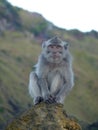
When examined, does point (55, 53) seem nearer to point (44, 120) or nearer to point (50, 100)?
point (50, 100)

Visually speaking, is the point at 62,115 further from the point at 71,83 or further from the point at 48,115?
the point at 71,83

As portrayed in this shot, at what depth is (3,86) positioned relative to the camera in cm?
18062

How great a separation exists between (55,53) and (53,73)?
904 mm

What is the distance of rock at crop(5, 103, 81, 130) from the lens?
1802 cm

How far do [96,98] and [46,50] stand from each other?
163588mm

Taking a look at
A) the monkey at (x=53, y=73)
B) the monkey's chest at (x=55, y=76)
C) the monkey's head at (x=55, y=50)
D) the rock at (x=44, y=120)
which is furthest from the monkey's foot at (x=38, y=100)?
the rock at (x=44, y=120)

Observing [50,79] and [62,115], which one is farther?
[50,79]

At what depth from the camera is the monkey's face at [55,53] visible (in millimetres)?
22484

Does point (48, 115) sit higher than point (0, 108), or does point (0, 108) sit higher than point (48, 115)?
point (48, 115)

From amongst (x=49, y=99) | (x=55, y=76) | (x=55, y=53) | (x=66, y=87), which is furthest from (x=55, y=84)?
(x=49, y=99)

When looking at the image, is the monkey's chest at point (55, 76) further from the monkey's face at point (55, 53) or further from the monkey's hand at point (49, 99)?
the monkey's hand at point (49, 99)

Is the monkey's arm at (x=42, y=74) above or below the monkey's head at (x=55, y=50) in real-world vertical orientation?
below

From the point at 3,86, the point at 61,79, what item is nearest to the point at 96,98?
the point at 3,86

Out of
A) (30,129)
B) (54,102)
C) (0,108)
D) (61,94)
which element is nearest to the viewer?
(30,129)
